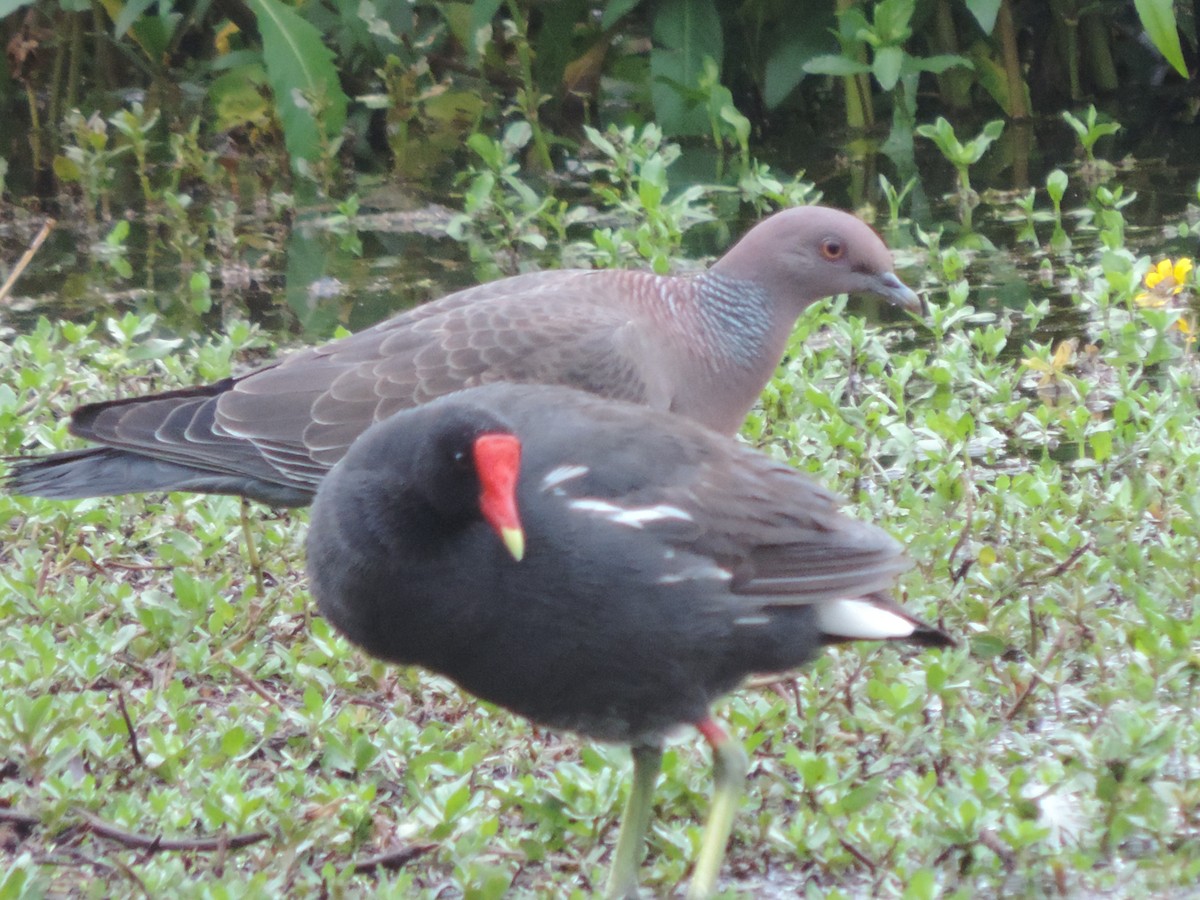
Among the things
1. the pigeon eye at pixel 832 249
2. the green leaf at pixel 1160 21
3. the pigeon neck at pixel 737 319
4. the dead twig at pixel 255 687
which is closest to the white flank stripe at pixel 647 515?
the dead twig at pixel 255 687

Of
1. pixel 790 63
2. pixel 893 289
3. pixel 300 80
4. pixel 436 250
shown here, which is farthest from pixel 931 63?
pixel 893 289

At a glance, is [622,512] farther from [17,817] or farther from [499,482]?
[17,817]

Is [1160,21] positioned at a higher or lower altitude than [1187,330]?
higher

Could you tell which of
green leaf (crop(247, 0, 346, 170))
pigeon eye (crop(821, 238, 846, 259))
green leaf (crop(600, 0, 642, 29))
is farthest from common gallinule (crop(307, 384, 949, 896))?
green leaf (crop(600, 0, 642, 29))

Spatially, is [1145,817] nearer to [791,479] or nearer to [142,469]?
[791,479]

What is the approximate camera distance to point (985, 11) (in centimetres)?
798

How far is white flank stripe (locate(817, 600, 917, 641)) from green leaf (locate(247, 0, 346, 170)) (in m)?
6.02

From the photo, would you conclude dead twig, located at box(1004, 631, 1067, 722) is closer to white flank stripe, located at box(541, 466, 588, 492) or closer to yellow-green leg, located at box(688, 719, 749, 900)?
yellow-green leg, located at box(688, 719, 749, 900)

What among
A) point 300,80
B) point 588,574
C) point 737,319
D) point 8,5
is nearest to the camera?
point 588,574

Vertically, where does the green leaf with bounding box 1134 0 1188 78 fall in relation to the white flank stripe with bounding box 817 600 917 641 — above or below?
above

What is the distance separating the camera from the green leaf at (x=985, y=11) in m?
7.93

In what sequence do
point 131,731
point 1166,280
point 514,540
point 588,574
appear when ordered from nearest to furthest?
point 514,540 < point 588,574 < point 131,731 < point 1166,280

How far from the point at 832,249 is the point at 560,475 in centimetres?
224

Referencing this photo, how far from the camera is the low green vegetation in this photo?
2812 millimetres
